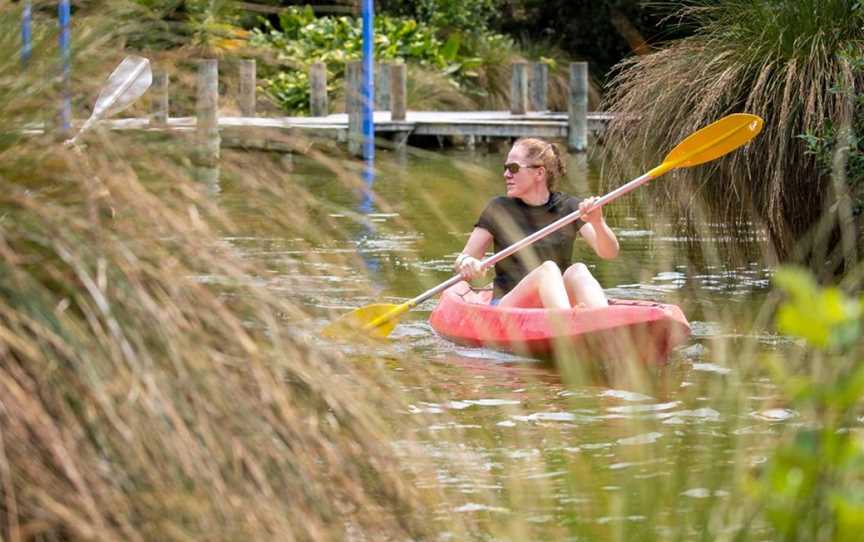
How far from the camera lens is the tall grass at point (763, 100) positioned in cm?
836

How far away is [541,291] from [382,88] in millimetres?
16711

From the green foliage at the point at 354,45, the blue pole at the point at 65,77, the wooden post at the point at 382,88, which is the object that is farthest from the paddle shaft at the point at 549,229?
the green foliage at the point at 354,45

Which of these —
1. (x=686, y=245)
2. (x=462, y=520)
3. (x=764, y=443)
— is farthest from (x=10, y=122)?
(x=686, y=245)

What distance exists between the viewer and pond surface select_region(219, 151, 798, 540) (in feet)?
10.2

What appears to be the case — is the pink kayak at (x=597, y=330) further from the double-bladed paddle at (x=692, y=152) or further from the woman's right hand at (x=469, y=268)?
the double-bladed paddle at (x=692, y=152)

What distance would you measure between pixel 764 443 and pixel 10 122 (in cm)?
202

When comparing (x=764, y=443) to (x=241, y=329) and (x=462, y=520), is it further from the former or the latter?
(x=241, y=329)

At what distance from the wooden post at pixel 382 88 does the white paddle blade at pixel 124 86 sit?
20.3m

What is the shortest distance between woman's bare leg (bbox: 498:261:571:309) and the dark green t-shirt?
0.67 feet

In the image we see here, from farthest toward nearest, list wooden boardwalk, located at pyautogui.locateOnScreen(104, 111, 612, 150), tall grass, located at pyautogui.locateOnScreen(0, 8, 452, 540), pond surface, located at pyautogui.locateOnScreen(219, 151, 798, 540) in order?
wooden boardwalk, located at pyautogui.locateOnScreen(104, 111, 612, 150), pond surface, located at pyautogui.locateOnScreen(219, 151, 798, 540), tall grass, located at pyautogui.locateOnScreen(0, 8, 452, 540)

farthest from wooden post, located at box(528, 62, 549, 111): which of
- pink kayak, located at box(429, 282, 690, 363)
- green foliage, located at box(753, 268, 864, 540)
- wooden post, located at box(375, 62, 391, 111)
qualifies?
green foliage, located at box(753, 268, 864, 540)

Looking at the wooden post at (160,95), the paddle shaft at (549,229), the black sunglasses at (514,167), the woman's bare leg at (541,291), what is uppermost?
the wooden post at (160,95)

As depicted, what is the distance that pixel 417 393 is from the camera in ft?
13.9

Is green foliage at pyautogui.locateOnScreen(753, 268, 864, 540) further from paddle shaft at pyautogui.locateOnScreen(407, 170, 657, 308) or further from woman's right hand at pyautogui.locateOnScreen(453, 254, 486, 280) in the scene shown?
woman's right hand at pyautogui.locateOnScreen(453, 254, 486, 280)
